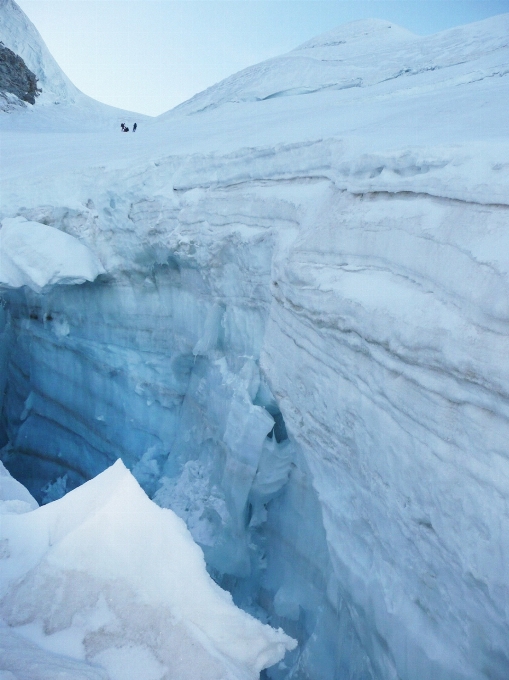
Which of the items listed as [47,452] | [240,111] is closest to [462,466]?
[47,452]

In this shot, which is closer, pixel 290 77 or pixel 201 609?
pixel 201 609

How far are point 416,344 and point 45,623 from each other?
1.50 metres

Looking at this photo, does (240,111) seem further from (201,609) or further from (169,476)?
(201,609)

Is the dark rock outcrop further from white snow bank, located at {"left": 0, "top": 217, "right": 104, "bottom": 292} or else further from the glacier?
white snow bank, located at {"left": 0, "top": 217, "right": 104, "bottom": 292}

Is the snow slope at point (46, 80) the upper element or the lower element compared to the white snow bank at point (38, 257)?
upper

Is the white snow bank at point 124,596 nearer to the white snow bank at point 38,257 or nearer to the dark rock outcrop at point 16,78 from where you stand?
the white snow bank at point 38,257

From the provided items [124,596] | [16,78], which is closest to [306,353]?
[124,596]

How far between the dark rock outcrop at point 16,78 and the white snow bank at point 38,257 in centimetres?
945

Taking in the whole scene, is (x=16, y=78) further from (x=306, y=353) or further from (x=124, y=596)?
(x=124, y=596)

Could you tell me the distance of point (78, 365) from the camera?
5.61m

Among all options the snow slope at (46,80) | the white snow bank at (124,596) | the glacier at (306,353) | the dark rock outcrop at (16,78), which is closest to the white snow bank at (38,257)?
the glacier at (306,353)

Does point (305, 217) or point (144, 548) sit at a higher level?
point (305, 217)

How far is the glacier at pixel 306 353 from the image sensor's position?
1.74 metres

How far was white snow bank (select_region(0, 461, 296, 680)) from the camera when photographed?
165 centimetres
